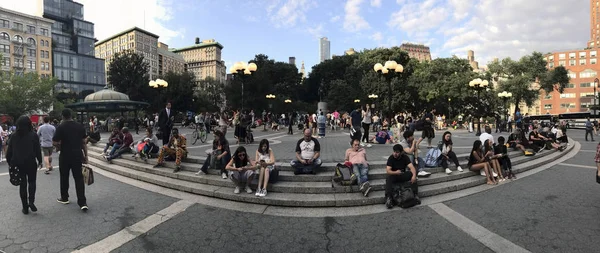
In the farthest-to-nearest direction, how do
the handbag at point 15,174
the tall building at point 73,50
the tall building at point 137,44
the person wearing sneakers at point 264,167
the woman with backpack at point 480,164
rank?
1. the tall building at point 137,44
2. the tall building at point 73,50
3. the woman with backpack at point 480,164
4. the person wearing sneakers at point 264,167
5. the handbag at point 15,174

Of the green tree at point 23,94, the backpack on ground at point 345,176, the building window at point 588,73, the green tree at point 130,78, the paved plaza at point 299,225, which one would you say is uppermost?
the building window at point 588,73

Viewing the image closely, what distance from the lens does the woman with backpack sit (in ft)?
23.2

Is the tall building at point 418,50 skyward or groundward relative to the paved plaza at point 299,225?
skyward

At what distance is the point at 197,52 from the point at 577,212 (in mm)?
153392

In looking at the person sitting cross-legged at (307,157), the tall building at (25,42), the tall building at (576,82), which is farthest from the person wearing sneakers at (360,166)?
the tall building at (25,42)

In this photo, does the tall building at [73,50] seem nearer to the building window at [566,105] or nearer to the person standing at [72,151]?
the person standing at [72,151]

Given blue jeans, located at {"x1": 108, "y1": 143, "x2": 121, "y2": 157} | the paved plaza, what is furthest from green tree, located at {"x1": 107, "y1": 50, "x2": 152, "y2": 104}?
the paved plaza

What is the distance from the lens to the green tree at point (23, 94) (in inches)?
1084

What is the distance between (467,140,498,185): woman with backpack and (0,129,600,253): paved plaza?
2.34ft

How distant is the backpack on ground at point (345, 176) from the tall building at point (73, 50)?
→ 299 ft

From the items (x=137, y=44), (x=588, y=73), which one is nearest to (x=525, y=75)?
(x=588, y=73)

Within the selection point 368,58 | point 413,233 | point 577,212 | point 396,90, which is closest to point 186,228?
point 413,233

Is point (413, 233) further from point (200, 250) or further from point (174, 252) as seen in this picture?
point (174, 252)

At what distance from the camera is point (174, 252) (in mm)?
3705
